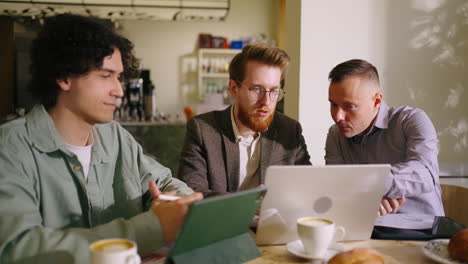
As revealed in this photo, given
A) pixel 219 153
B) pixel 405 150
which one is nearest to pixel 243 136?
pixel 219 153

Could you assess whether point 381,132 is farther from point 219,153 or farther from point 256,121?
point 219,153

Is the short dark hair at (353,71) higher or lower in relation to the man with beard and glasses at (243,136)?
higher

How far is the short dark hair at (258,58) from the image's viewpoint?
5.78ft

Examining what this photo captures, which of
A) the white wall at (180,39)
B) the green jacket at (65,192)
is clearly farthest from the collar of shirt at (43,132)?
the white wall at (180,39)

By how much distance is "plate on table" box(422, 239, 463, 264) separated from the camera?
1.01 metres

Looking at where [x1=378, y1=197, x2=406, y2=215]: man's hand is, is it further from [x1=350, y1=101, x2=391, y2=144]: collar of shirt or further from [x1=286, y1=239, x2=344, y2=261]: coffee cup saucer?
[x1=350, y1=101, x2=391, y2=144]: collar of shirt

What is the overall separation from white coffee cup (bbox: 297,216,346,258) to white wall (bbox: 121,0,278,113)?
5.38 m

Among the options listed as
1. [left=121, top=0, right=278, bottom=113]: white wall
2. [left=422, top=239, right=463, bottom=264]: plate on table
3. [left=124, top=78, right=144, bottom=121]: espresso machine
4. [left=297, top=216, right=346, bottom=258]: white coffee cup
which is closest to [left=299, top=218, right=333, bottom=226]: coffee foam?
[left=297, top=216, right=346, bottom=258]: white coffee cup

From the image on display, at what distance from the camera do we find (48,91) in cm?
123

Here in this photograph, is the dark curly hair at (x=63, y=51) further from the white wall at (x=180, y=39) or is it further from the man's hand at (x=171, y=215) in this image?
the white wall at (x=180, y=39)

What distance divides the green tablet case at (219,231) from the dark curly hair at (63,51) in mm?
611

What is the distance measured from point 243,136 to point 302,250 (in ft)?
2.85

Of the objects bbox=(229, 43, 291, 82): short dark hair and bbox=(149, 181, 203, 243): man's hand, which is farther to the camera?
bbox=(229, 43, 291, 82): short dark hair

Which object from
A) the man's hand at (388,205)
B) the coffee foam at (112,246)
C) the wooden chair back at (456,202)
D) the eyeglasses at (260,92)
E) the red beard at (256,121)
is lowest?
the wooden chair back at (456,202)
